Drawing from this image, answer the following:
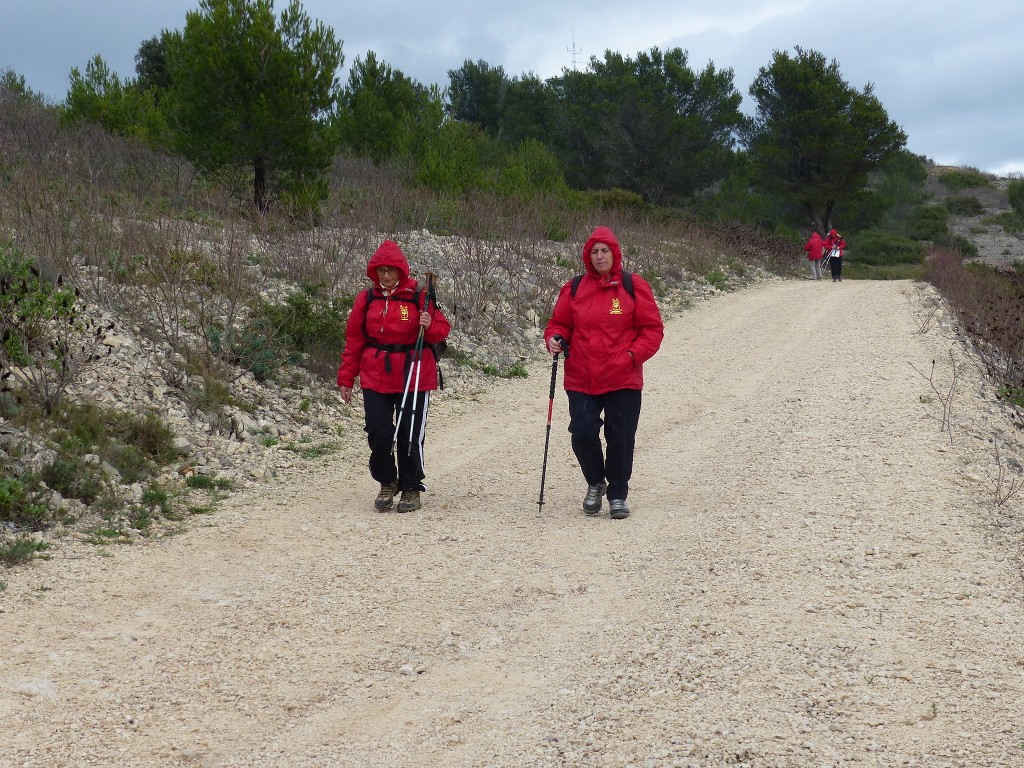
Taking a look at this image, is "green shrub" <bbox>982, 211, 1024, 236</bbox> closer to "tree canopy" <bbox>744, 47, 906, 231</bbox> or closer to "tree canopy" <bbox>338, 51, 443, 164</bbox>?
"tree canopy" <bbox>744, 47, 906, 231</bbox>

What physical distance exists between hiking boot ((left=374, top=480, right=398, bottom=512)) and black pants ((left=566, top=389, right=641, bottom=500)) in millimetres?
1373

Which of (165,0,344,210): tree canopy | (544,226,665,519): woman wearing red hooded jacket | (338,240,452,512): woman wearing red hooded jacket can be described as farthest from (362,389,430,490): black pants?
(165,0,344,210): tree canopy

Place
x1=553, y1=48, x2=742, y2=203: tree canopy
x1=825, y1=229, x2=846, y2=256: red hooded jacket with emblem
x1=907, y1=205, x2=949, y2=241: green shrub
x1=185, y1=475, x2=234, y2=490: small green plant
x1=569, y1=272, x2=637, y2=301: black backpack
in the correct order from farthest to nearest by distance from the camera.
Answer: x1=907, y1=205, x2=949, y2=241: green shrub → x1=553, y1=48, x2=742, y2=203: tree canopy → x1=825, y1=229, x2=846, y2=256: red hooded jacket with emblem → x1=185, y1=475, x2=234, y2=490: small green plant → x1=569, y1=272, x2=637, y2=301: black backpack

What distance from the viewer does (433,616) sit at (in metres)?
Result: 4.94

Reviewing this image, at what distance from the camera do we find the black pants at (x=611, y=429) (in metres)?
6.61

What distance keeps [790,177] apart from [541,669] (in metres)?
39.4

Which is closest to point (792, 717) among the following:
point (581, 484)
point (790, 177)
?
point (581, 484)

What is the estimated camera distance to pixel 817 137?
128 ft

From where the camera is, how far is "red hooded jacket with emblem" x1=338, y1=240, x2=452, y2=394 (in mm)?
6742

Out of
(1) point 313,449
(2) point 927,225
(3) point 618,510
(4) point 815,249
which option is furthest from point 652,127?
(3) point 618,510

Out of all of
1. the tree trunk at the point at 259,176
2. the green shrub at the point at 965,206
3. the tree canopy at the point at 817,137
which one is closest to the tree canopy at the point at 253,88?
the tree trunk at the point at 259,176

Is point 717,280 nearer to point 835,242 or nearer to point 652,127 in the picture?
point 835,242

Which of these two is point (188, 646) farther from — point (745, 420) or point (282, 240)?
point (282, 240)

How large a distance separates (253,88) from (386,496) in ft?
41.3
